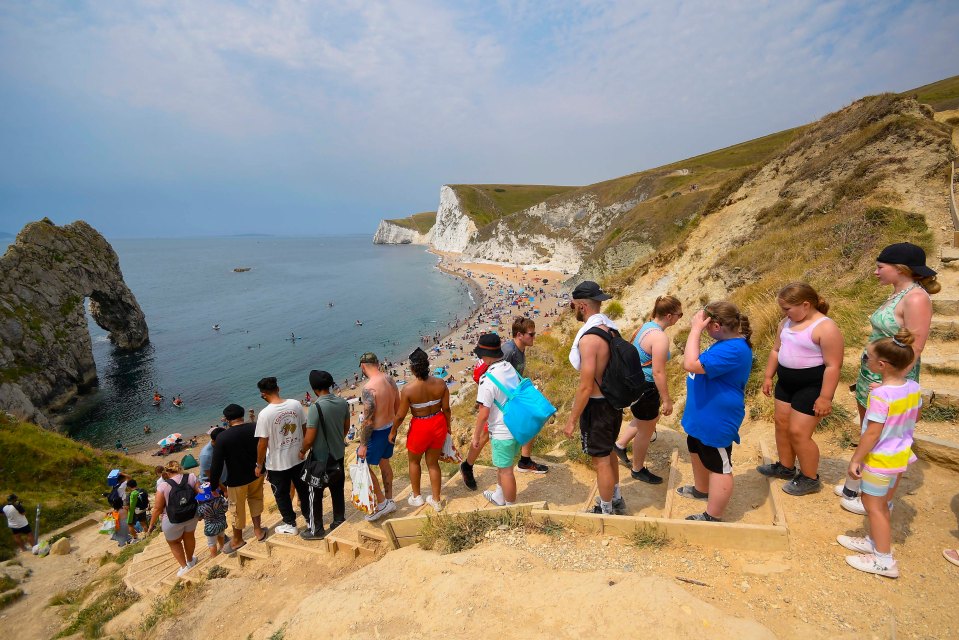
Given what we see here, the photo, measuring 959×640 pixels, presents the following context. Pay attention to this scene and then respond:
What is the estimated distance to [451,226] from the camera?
400 feet

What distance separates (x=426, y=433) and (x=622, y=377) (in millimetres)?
2259

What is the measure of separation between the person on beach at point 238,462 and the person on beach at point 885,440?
5.82m

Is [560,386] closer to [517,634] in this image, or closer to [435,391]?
[435,391]

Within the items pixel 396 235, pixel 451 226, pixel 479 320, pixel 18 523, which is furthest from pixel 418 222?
pixel 18 523

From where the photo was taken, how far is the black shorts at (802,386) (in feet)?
11.4

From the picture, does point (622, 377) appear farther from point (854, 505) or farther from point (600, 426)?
point (854, 505)

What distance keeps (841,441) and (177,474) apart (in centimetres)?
768

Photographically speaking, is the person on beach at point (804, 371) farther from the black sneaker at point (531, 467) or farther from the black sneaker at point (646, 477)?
the black sneaker at point (531, 467)

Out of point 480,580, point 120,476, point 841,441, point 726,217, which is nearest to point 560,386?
point 841,441

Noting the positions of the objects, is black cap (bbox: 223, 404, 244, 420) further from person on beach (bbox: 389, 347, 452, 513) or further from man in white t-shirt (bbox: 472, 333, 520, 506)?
man in white t-shirt (bbox: 472, 333, 520, 506)

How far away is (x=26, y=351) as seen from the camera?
26688mm

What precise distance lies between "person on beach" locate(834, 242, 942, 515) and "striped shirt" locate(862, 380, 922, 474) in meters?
0.55

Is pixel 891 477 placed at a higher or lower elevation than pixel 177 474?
higher

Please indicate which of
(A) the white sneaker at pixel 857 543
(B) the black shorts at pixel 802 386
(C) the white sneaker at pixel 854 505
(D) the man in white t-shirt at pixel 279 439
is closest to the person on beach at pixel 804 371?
(B) the black shorts at pixel 802 386
